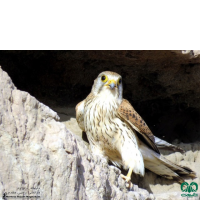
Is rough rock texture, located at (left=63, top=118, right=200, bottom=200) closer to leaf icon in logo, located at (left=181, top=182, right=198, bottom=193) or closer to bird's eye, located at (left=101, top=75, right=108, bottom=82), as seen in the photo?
leaf icon in logo, located at (left=181, top=182, right=198, bottom=193)

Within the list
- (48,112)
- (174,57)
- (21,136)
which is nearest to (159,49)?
(174,57)

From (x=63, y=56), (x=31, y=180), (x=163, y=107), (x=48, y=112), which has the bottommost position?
(x=31, y=180)

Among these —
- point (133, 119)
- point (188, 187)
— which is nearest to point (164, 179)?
point (188, 187)

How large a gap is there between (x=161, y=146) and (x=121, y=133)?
3.17ft

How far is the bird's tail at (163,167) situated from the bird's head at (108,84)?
0.72 meters

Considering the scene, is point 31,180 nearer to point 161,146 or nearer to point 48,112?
point 48,112

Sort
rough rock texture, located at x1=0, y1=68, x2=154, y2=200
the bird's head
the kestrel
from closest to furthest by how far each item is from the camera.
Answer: rough rock texture, located at x1=0, y1=68, x2=154, y2=200 < the kestrel < the bird's head

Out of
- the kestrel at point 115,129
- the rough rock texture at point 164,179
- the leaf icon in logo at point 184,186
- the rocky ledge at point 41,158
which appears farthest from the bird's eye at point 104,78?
the leaf icon in logo at point 184,186

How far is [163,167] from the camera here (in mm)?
4906

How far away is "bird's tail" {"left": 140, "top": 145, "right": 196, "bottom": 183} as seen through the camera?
4.80m

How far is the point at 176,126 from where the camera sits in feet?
19.4

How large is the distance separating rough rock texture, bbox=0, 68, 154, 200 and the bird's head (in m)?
1.38

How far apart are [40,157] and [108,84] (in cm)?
193

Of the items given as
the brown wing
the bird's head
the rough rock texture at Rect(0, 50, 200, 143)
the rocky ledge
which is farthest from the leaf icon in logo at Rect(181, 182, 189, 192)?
the rocky ledge
